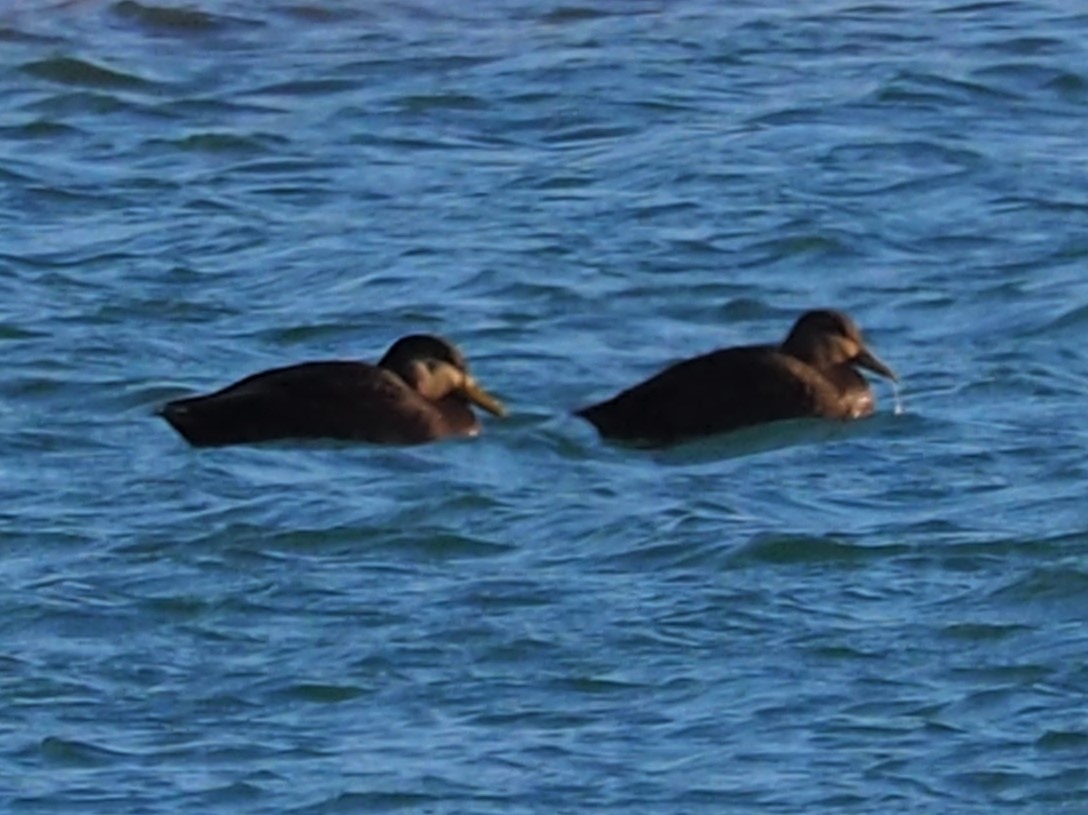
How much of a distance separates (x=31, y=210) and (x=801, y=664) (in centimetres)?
703

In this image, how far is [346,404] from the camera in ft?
48.4

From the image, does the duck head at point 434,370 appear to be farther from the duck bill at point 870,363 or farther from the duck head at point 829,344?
the duck bill at point 870,363

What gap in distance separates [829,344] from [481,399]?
1183 mm

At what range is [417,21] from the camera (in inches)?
851

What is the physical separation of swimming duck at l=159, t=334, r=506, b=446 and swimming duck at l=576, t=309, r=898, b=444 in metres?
0.45

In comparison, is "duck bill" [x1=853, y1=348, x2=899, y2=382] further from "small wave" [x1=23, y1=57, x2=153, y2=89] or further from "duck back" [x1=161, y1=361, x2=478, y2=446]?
"small wave" [x1=23, y1=57, x2=153, y2=89]

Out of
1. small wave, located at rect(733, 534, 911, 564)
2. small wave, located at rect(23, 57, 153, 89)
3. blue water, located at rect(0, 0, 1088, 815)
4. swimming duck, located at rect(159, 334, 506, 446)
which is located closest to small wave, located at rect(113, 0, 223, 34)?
blue water, located at rect(0, 0, 1088, 815)

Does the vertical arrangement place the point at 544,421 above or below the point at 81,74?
below

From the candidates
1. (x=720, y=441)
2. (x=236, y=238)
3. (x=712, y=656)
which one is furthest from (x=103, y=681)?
(x=236, y=238)

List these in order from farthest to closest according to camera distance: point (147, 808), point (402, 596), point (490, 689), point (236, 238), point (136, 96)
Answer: point (136, 96), point (236, 238), point (402, 596), point (490, 689), point (147, 808)

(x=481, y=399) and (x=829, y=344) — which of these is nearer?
(x=481, y=399)

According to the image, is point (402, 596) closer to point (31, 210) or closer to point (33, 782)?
point (33, 782)

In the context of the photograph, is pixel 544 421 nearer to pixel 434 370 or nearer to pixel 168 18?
pixel 434 370

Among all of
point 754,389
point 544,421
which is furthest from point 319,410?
point 754,389
